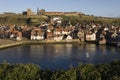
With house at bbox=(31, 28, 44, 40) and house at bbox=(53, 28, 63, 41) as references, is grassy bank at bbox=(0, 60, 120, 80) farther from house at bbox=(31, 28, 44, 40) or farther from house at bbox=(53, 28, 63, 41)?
house at bbox=(31, 28, 44, 40)

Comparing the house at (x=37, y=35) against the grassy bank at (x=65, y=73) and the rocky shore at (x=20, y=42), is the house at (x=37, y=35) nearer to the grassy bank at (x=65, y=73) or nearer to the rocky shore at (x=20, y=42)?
the rocky shore at (x=20, y=42)

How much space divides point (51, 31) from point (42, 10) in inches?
834

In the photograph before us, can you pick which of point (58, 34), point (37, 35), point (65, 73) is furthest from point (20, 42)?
point (65, 73)

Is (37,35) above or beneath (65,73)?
beneath

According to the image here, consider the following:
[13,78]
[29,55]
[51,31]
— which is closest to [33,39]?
[51,31]

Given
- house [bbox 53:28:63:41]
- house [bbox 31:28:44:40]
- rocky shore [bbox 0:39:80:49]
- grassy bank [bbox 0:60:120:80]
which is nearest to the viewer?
grassy bank [bbox 0:60:120:80]

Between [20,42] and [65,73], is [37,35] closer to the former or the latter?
[20,42]

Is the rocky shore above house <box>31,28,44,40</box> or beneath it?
beneath

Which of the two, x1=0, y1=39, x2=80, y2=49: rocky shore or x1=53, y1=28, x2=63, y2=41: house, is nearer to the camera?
x1=0, y1=39, x2=80, y2=49: rocky shore

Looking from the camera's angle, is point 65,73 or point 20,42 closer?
point 65,73

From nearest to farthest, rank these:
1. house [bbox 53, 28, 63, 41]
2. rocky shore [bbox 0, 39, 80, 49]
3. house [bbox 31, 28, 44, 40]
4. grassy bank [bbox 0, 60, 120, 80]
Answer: grassy bank [bbox 0, 60, 120, 80]
rocky shore [bbox 0, 39, 80, 49]
house [bbox 53, 28, 63, 41]
house [bbox 31, 28, 44, 40]

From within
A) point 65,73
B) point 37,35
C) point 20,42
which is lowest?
point 20,42

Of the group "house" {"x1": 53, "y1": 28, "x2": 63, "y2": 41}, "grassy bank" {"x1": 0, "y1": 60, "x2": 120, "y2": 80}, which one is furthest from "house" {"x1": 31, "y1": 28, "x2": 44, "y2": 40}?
"grassy bank" {"x1": 0, "y1": 60, "x2": 120, "y2": 80}

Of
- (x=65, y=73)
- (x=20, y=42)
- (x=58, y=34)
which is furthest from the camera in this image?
(x=58, y=34)
